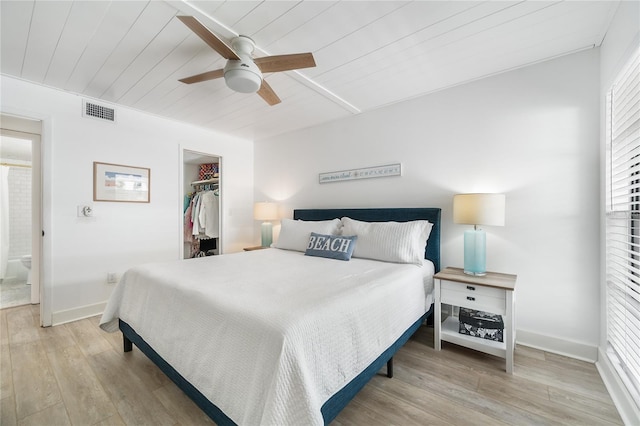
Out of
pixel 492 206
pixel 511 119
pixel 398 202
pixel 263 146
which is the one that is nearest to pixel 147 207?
pixel 263 146

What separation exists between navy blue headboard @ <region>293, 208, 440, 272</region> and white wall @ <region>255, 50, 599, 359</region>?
149 millimetres

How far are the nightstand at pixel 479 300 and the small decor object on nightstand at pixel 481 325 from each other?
0.03 metres

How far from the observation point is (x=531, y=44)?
A: 197cm

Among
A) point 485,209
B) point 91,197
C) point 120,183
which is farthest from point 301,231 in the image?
point 91,197

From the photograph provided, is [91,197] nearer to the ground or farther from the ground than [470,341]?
farther from the ground

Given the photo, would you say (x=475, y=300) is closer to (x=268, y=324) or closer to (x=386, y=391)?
(x=386, y=391)

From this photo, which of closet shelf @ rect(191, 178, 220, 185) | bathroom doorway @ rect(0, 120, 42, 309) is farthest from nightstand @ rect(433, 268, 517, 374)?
bathroom doorway @ rect(0, 120, 42, 309)

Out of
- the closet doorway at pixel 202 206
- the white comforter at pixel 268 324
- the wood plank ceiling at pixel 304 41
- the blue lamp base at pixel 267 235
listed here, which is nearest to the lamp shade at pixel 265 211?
the blue lamp base at pixel 267 235

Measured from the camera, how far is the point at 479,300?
2.03 m

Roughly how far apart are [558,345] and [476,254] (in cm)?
94

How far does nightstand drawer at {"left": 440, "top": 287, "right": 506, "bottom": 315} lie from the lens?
194 centimetres

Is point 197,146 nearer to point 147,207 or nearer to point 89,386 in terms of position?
point 147,207

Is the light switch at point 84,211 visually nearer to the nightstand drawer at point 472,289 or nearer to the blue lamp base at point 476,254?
the nightstand drawer at point 472,289

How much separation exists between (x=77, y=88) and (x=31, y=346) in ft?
8.09
